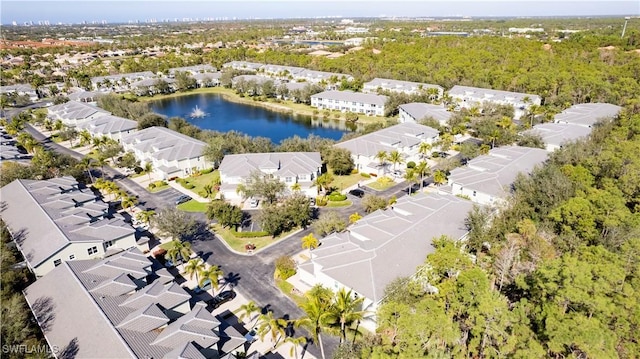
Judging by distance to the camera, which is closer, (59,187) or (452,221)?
(452,221)

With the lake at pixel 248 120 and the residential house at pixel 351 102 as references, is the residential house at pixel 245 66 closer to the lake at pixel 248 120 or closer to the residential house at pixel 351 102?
the lake at pixel 248 120

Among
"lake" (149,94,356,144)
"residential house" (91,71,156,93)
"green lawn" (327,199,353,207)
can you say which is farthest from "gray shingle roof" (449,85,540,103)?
"residential house" (91,71,156,93)

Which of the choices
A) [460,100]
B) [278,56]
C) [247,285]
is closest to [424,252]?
[247,285]

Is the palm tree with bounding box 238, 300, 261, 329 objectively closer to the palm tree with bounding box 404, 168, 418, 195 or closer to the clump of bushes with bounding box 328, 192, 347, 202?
the clump of bushes with bounding box 328, 192, 347, 202

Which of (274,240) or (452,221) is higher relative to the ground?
(452,221)

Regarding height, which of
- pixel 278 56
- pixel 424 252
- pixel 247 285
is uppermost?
pixel 278 56

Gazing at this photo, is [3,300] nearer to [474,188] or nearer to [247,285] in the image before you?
[247,285]
